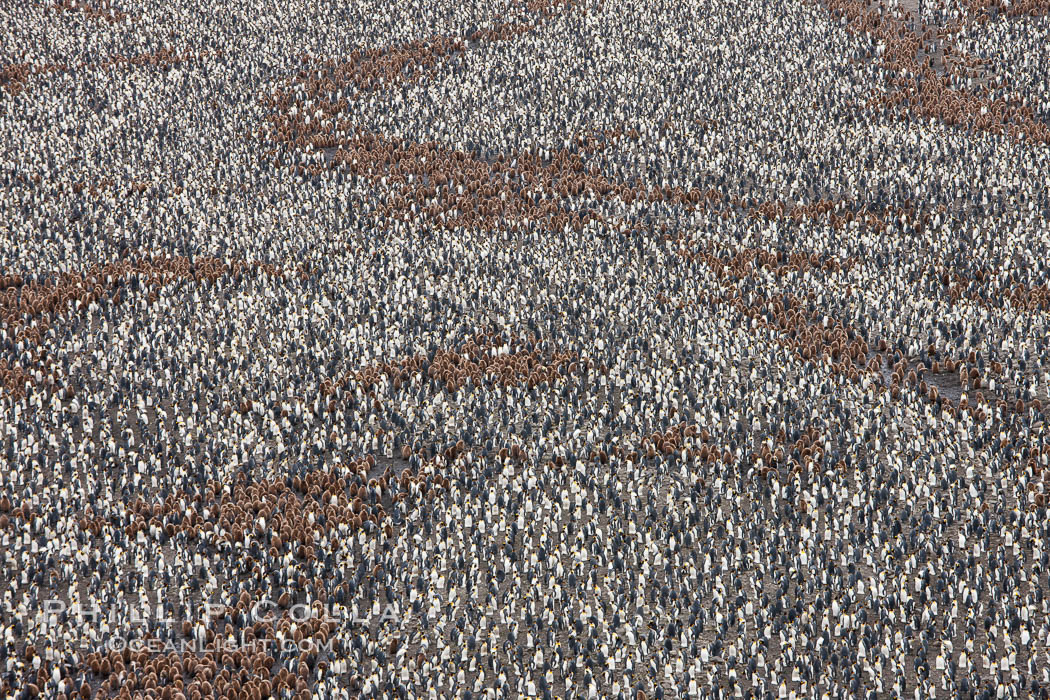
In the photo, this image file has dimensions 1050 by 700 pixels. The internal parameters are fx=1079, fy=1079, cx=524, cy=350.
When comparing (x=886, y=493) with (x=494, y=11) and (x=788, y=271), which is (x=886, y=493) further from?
(x=494, y=11)

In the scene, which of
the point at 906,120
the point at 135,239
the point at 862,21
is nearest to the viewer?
the point at 135,239

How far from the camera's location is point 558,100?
46875 mm

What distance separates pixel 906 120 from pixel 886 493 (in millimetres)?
25826

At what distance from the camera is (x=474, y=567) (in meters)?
20.4

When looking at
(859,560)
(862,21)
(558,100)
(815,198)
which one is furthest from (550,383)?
(862,21)

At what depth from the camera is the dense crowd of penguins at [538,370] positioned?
18.7 metres

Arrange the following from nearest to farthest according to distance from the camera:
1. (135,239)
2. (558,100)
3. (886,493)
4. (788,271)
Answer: (886,493) → (788,271) → (135,239) → (558,100)

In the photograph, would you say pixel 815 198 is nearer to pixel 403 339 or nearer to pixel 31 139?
pixel 403 339

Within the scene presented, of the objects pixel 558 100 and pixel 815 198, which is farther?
pixel 558 100

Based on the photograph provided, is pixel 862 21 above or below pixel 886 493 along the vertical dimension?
above

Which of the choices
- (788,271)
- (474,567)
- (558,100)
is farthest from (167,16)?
(474,567)

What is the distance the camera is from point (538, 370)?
27078 millimetres

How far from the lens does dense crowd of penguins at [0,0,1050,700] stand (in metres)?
18.7

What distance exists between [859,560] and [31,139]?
127ft
